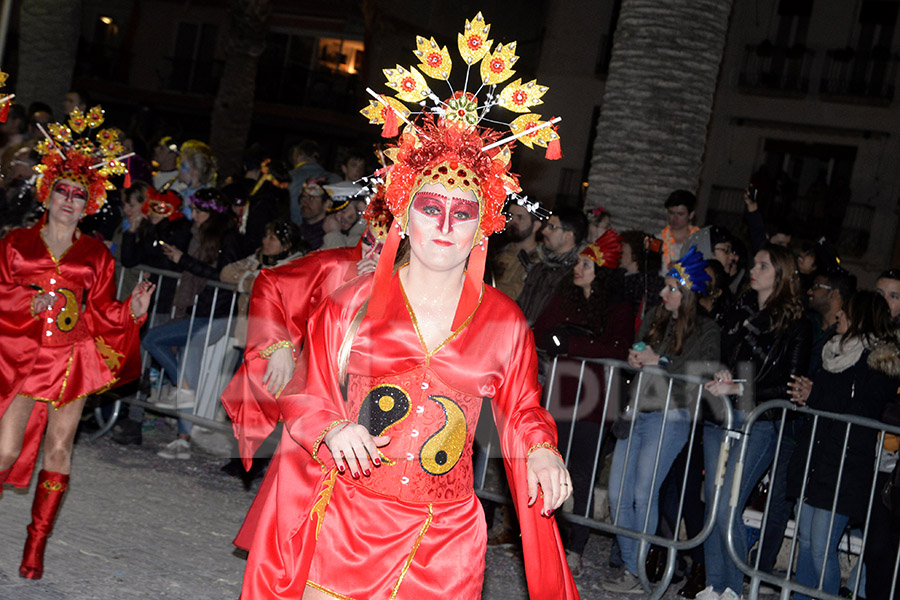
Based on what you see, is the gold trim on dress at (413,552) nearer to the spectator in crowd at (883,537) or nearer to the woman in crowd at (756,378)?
the woman in crowd at (756,378)

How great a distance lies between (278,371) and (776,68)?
68.7 ft

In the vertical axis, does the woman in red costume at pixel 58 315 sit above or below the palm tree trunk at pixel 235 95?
below

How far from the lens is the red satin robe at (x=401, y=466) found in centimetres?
362

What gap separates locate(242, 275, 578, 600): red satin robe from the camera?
3617 millimetres

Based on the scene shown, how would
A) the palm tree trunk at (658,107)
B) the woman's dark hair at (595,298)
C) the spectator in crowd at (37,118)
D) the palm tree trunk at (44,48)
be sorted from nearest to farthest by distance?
the woman's dark hair at (595,298) < the palm tree trunk at (658,107) < the spectator in crowd at (37,118) < the palm tree trunk at (44,48)

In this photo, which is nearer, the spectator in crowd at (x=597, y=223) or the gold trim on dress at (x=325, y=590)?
the gold trim on dress at (x=325, y=590)

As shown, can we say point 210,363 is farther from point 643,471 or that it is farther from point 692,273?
point 692,273

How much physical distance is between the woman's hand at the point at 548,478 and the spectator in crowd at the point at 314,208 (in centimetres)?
581

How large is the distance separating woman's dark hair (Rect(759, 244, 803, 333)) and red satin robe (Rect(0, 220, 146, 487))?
3758 mm

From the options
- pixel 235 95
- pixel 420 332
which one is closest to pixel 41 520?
pixel 420 332

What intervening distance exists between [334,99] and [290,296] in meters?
27.2

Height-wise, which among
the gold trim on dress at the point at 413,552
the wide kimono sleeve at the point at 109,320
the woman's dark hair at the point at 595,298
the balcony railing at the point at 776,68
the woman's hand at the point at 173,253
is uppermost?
the balcony railing at the point at 776,68

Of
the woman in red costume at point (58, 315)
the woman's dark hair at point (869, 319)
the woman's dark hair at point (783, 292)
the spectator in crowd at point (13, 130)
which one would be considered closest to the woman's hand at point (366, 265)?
the woman in red costume at point (58, 315)

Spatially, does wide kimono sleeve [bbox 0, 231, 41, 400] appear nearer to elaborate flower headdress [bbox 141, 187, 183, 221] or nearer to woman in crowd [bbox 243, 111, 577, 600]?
woman in crowd [bbox 243, 111, 577, 600]
